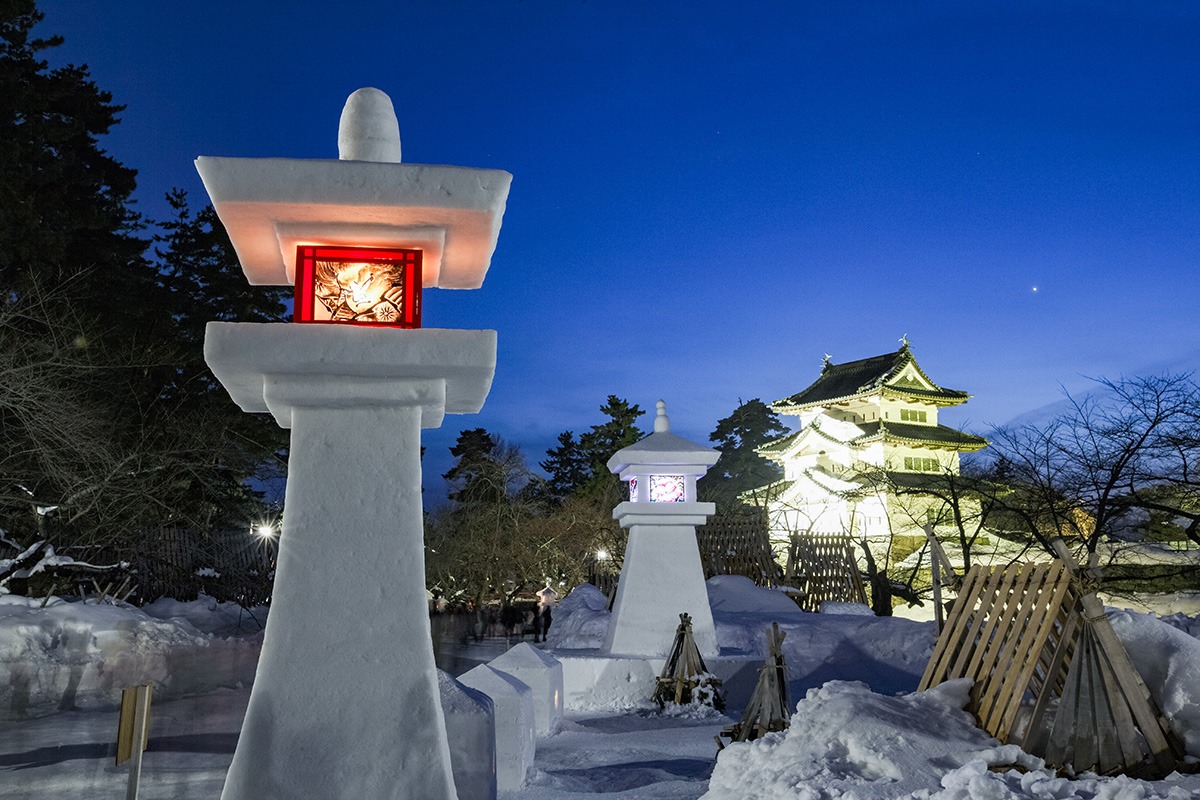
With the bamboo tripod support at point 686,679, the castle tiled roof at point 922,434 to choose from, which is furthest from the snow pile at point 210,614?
the castle tiled roof at point 922,434

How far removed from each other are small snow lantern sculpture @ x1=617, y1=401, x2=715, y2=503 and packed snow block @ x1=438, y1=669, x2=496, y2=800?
8208 millimetres

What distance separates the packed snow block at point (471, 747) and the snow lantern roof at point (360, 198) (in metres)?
2.65

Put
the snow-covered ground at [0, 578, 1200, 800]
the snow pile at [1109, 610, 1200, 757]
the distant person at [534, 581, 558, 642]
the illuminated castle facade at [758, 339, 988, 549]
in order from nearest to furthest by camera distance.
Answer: the snow-covered ground at [0, 578, 1200, 800] → the snow pile at [1109, 610, 1200, 757] → the distant person at [534, 581, 558, 642] → the illuminated castle facade at [758, 339, 988, 549]

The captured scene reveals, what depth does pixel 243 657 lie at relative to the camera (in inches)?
701

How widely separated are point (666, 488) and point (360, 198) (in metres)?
9.82

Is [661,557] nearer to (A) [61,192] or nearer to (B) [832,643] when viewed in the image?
(B) [832,643]

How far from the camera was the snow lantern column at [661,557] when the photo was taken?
532 inches

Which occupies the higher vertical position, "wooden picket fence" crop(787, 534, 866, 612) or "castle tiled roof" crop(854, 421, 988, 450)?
"castle tiled roof" crop(854, 421, 988, 450)

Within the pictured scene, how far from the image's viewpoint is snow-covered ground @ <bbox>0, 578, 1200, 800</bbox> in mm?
5613

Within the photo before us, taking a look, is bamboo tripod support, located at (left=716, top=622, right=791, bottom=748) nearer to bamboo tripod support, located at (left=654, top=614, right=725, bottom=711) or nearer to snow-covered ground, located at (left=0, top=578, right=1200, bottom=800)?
snow-covered ground, located at (left=0, top=578, right=1200, bottom=800)

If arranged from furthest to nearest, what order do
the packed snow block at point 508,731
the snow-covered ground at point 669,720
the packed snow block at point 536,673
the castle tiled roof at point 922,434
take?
the castle tiled roof at point 922,434 → the packed snow block at point 536,673 → the packed snow block at point 508,731 → the snow-covered ground at point 669,720

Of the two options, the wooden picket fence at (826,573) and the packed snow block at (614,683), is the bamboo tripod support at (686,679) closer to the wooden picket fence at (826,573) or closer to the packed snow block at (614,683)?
the packed snow block at (614,683)

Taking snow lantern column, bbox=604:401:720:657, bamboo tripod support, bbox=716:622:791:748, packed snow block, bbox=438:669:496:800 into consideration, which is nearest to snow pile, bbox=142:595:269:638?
snow lantern column, bbox=604:401:720:657

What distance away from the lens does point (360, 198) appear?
468 centimetres
